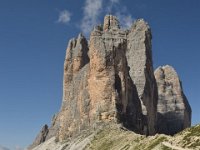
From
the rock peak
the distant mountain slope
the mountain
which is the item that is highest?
the rock peak

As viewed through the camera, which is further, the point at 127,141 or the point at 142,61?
the point at 142,61

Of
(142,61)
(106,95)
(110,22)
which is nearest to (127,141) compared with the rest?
(106,95)

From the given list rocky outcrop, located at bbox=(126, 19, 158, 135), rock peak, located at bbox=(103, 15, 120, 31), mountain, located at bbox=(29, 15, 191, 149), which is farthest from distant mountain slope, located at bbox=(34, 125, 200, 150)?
rocky outcrop, located at bbox=(126, 19, 158, 135)

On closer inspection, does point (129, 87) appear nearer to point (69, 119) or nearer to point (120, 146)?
point (69, 119)

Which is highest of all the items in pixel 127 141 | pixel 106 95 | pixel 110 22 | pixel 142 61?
pixel 110 22

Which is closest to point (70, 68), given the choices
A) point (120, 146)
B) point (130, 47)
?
point (130, 47)

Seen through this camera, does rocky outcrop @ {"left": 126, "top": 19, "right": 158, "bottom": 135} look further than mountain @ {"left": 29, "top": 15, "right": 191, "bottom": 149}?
Yes

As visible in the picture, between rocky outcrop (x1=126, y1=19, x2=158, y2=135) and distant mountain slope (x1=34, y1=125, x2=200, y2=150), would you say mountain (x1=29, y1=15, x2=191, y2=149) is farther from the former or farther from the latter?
distant mountain slope (x1=34, y1=125, x2=200, y2=150)

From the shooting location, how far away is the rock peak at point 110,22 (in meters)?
154

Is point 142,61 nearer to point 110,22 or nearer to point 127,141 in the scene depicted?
point 110,22

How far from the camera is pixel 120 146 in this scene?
9556 centimetres

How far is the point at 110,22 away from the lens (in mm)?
159750

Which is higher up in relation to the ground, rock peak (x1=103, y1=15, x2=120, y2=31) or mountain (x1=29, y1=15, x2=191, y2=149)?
rock peak (x1=103, y1=15, x2=120, y2=31)

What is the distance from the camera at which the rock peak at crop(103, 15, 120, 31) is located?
154250mm
